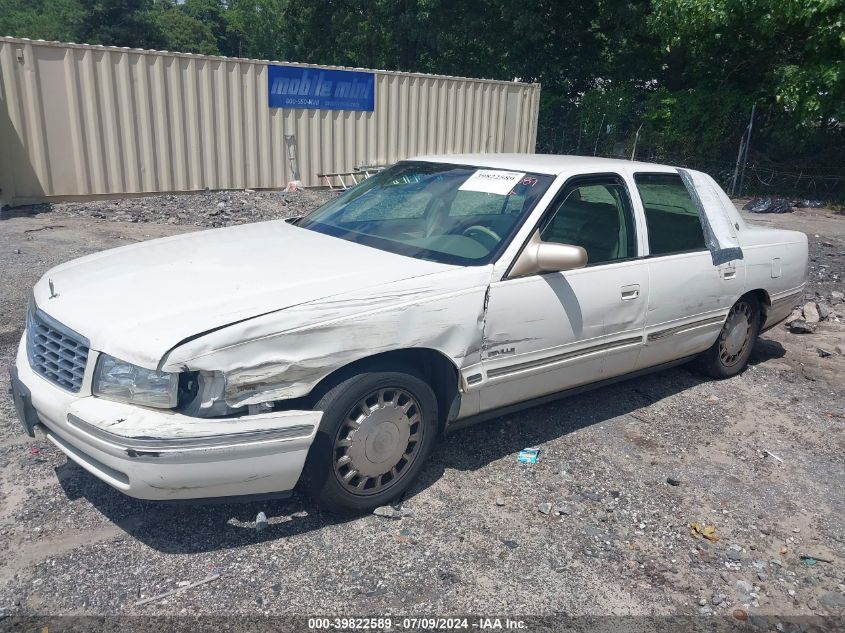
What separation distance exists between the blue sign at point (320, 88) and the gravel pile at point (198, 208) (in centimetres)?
192

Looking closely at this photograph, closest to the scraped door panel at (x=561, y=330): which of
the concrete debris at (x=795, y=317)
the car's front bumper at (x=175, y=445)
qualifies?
the car's front bumper at (x=175, y=445)

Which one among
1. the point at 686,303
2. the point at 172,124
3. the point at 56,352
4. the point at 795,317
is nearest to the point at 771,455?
the point at 686,303

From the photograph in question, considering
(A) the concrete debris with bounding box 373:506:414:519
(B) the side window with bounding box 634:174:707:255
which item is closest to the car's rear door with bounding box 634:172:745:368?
(B) the side window with bounding box 634:174:707:255

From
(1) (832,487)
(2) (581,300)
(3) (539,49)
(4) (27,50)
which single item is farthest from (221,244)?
(3) (539,49)

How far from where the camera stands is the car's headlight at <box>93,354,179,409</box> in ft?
9.40

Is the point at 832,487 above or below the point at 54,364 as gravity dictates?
below

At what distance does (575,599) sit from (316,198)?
11327 mm

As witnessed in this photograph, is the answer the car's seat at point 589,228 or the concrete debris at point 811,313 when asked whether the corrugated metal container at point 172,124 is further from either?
the car's seat at point 589,228

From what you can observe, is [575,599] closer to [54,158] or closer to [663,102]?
[54,158]

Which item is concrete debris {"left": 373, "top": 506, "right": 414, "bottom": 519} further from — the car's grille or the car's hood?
the car's grille

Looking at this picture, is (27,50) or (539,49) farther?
(539,49)

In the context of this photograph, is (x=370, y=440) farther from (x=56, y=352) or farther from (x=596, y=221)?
(x=596, y=221)

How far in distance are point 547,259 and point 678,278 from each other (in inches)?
54.9

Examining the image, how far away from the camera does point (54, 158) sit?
1130cm
